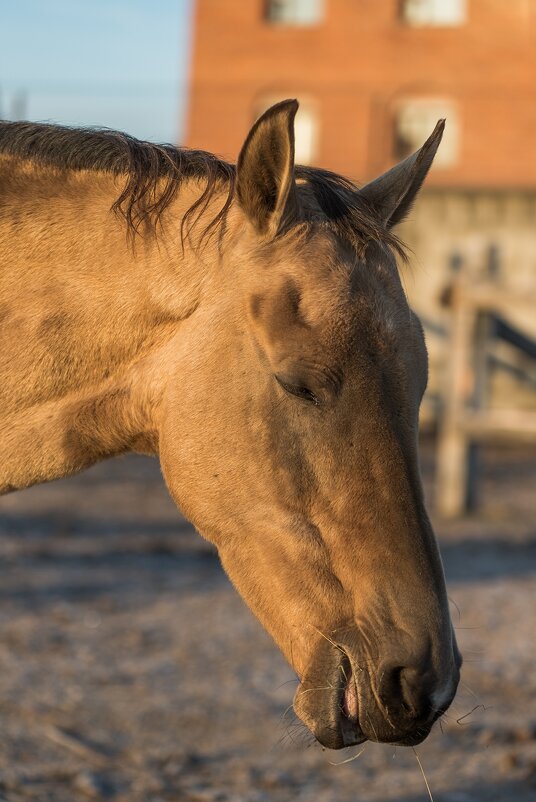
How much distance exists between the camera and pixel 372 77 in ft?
81.5

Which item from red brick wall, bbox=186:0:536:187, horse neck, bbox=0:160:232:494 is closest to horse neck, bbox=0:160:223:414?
horse neck, bbox=0:160:232:494

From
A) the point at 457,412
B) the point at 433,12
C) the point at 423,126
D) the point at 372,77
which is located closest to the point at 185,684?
the point at 457,412

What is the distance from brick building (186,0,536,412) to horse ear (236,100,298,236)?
21598 mm

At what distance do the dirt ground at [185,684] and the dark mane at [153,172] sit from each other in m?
1.05

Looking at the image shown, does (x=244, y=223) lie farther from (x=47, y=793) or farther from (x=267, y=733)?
(x=267, y=733)

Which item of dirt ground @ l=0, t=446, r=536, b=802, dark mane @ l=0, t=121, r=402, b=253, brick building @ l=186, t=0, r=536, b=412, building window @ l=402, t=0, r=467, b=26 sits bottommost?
dirt ground @ l=0, t=446, r=536, b=802

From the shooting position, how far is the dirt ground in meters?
4.00

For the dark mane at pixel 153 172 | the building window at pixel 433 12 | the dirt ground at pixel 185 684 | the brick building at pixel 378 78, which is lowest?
the dirt ground at pixel 185 684

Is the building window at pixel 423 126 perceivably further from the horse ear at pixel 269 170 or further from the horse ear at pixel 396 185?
the horse ear at pixel 269 170

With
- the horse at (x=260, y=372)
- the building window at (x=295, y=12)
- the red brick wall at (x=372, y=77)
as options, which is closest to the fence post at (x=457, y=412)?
the horse at (x=260, y=372)

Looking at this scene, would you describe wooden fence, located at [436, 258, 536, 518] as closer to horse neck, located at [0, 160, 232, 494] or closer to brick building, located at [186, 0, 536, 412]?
horse neck, located at [0, 160, 232, 494]

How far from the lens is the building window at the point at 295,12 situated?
83.2 feet

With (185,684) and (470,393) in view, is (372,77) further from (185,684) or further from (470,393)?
(185,684)

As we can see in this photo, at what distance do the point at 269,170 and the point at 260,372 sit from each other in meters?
0.48
